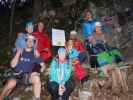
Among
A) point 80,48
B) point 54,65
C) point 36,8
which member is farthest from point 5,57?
point 54,65

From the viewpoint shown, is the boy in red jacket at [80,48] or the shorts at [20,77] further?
the boy in red jacket at [80,48]

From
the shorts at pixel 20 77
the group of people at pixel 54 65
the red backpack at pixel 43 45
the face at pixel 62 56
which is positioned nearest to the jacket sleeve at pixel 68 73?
the group of people at pixel 54 65

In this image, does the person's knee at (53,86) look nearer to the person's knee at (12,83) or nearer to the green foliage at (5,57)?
the person's knee at (12,83)

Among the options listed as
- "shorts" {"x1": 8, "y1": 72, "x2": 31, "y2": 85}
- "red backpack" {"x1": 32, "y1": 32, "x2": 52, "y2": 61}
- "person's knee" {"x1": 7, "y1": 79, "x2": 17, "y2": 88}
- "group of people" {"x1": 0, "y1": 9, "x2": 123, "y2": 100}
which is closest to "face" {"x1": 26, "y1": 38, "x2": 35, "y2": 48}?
"group of people" {"x1": 0, "y1": 9, "x2": 123, "y2": 100}

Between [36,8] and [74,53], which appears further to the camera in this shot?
[36,8]

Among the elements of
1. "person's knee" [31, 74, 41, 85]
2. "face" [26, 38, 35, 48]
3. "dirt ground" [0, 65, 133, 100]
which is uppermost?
"face" [26, 38, 35, 48]

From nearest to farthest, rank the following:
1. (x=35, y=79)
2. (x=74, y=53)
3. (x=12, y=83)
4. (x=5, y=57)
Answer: (x=35, y=79) < (x=12, y=83) < (x=74, y=53) < (x=5, y=57)

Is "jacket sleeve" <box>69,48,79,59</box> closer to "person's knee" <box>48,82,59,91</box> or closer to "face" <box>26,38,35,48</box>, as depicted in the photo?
"face" <box>26,38,35,48</box>

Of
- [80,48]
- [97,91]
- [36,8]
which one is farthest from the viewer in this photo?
[36,8]

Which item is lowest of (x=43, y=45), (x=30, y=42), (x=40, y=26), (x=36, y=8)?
(x=43, y=45)

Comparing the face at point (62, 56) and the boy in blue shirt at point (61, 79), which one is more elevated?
the face at point (62, 56)

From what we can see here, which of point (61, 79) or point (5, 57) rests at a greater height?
point (5, 57)

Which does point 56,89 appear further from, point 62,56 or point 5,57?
point 5,57

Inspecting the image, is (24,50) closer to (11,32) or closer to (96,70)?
(96,70)
